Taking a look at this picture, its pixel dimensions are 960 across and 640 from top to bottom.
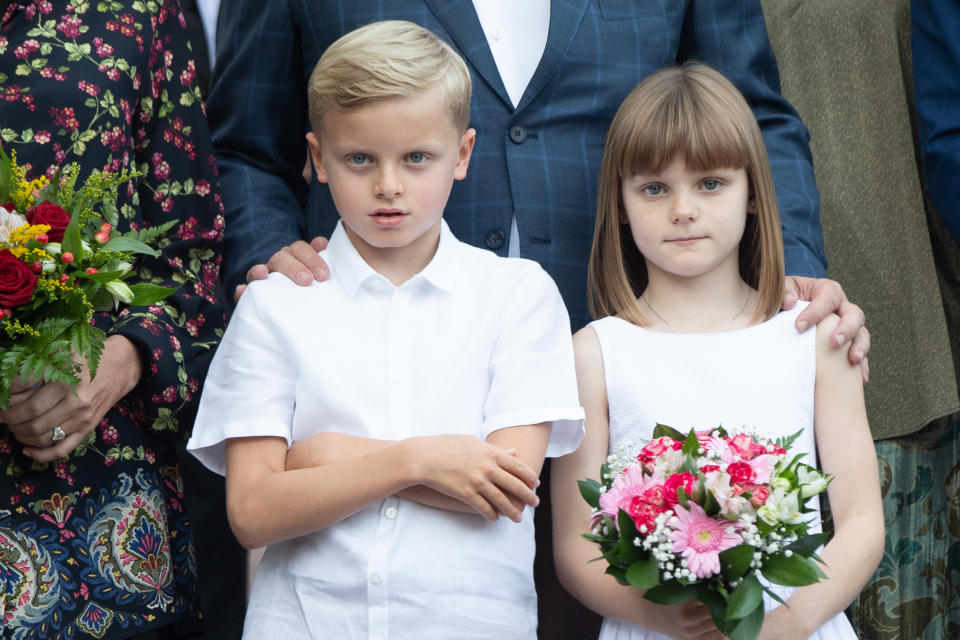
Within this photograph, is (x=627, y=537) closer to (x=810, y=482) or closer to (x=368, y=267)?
(x=810, y=482)

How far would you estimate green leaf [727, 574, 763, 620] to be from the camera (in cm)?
214

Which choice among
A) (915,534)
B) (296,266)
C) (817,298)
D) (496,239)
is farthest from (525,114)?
(915,534)

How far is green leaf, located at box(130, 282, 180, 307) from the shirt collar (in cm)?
37

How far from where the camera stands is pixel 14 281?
2.25m

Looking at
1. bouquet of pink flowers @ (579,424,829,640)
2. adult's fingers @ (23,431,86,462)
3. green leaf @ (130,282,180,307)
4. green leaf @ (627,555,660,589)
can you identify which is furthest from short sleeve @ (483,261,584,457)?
adult's fingers @ (23,431,86,462)

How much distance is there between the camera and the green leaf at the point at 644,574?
2152mm

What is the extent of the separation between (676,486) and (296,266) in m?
1.00

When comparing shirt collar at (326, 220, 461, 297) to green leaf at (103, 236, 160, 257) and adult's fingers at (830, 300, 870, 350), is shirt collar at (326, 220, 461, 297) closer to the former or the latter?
green leaf at (103, 236, 160, 257)

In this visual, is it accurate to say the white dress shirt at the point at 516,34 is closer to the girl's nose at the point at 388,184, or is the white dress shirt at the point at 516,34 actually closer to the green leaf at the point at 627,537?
the girl's nose at the point at 388,184

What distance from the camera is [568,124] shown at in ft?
9.77

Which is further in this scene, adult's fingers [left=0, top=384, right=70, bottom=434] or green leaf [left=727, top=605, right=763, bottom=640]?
adult's fingers [left=0, top=384, right=70, bottom=434]

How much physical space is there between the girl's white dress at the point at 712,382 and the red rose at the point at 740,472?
49 cm

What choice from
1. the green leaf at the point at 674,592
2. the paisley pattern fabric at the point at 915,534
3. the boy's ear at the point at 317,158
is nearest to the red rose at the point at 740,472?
the green leaf at the point at 674,592

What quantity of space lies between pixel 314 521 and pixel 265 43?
1.39 metres
